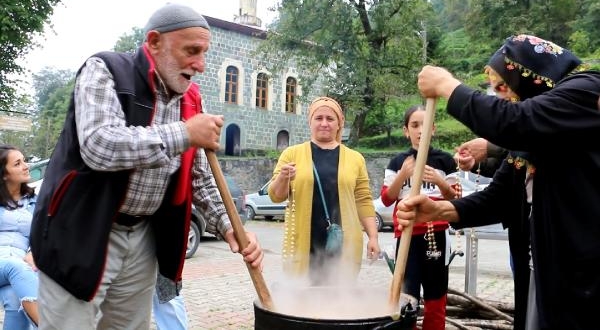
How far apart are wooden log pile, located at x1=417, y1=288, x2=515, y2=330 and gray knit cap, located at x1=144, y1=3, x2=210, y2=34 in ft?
10.5

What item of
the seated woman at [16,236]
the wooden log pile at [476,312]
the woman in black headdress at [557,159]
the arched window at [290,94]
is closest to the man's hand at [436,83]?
the woman in black headdress at [557,159]

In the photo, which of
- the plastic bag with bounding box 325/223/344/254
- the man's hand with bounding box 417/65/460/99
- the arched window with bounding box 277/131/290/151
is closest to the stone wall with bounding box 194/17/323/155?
the arched window with bounding box 277/131/290/151

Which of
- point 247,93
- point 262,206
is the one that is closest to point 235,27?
point 247,93

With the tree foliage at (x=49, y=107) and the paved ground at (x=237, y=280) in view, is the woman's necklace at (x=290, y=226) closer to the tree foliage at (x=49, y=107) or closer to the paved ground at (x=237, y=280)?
the paved ground at (x=237, y=280)

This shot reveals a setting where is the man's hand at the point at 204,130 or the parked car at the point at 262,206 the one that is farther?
the parked car at the point at 262,206

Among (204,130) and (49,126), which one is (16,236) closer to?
(204,130)

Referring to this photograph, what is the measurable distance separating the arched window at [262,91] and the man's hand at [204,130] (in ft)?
93.0

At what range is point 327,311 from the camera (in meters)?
2.72

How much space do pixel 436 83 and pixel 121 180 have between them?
1294 mm

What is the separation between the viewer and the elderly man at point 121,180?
1.82m

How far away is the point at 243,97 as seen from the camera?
29.2 meters

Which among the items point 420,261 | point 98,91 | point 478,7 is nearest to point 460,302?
point 420,261

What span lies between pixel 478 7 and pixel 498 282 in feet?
100

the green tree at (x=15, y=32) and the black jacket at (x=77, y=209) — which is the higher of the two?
the green tree at (x=15, y=32)
